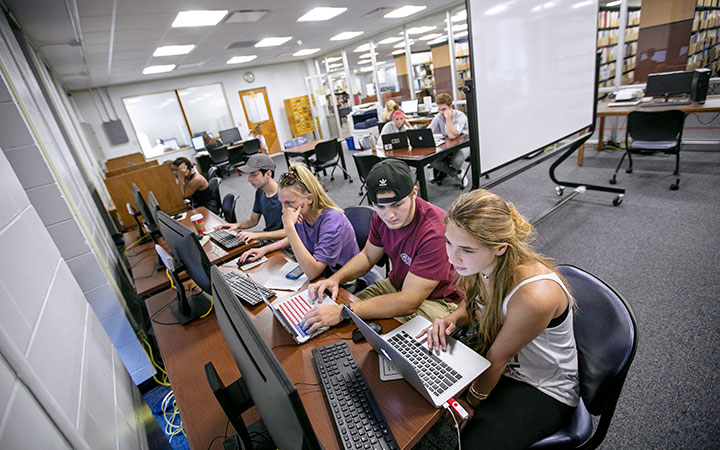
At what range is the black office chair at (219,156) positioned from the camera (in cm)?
769

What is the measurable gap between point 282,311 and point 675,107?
504 cm

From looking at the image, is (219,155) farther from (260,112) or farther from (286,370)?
(286,370)

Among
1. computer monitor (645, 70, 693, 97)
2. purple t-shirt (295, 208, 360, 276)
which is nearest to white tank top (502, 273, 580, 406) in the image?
purple t-shirt (295, 208, 360, 276)

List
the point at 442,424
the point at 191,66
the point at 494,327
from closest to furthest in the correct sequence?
the point at 494,327
the point at 442,424
the point at 191,66

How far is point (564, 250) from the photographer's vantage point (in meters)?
2.62

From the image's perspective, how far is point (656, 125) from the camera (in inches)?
136

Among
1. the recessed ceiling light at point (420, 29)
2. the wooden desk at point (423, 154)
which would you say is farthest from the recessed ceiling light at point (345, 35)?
the wooden desk at point (423, 154)

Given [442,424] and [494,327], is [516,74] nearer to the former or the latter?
[494,327]

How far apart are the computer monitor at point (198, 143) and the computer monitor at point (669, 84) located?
9445 millimetres

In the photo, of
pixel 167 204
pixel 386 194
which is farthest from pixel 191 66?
pixel 386 194

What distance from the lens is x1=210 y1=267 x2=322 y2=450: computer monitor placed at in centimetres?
50

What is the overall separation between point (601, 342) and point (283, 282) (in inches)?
51.0

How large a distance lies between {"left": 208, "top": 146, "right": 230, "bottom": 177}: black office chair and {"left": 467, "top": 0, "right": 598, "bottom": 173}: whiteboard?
7.02m

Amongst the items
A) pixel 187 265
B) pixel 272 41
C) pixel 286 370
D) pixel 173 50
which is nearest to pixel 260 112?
pixel 272 41
